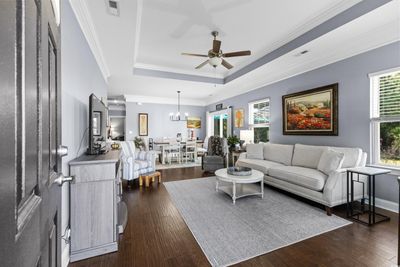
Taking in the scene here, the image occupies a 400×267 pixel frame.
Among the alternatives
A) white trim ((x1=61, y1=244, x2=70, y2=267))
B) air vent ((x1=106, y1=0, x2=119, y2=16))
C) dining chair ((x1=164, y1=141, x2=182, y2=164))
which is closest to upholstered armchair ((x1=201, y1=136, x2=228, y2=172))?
dining chair ((x1=164, y1=141, x2=182, y2=164))

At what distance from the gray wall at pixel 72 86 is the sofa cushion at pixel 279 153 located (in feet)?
12.2

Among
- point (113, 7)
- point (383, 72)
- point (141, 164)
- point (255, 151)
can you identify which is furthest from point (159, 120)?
point (383, 72)

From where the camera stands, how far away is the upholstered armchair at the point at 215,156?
207 inches

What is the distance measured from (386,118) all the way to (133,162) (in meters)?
4.49

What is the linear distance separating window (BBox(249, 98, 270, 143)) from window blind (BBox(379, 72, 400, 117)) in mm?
2441

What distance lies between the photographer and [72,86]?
2023 mm

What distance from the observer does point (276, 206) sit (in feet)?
9.57

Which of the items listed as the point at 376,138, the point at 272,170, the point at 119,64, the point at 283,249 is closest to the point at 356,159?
the point at 376,138

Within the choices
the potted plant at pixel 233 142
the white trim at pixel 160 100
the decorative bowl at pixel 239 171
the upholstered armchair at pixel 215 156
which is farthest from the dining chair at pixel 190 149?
the decorative bowl at pixel 239 171

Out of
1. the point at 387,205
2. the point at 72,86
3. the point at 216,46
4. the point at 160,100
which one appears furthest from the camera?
the point at 160,100

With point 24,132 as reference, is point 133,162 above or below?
below

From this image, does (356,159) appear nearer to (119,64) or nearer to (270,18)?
(270,18)

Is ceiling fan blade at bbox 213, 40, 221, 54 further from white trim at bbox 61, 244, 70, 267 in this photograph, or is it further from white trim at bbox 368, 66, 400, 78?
white trim at bbox 61, 244, 70, 267

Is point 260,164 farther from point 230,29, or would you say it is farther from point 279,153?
point 230,29
